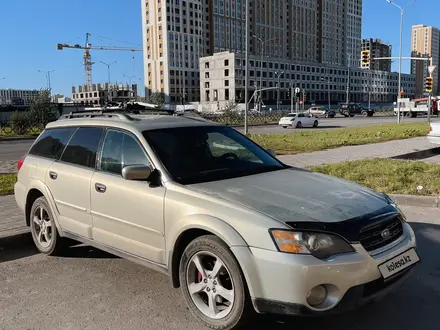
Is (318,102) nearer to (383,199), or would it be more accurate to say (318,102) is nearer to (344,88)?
(344,88)

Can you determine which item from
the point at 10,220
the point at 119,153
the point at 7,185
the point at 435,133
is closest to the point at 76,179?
the point at 119,153

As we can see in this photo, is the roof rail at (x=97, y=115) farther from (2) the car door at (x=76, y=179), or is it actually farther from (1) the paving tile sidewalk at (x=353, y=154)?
(1) the paving tile sidewalk at (x=353, y=154)

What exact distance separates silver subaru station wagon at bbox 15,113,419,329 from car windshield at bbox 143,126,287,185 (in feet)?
0.05

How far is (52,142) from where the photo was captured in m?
5.24

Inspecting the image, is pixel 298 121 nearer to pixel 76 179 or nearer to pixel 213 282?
pixel 76 179

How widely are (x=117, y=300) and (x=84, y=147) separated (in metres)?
1.71

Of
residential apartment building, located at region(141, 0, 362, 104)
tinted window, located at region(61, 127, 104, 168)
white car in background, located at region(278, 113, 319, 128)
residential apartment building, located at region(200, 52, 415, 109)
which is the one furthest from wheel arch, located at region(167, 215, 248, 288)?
residential apartment building, located at region(141, 0, 362, 104)

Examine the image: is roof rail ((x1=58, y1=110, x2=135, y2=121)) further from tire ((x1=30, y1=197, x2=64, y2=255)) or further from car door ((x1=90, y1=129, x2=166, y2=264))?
tire ((x1=30, y1=197, x2=64, y2=255))

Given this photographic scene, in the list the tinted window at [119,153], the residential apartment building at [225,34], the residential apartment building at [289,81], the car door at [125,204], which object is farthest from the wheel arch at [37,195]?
the residential apartment building at [225,34]

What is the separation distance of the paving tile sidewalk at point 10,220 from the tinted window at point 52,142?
1.04 metres

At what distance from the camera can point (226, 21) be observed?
156 metres

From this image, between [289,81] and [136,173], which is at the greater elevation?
[289,81]

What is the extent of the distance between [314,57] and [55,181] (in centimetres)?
17744

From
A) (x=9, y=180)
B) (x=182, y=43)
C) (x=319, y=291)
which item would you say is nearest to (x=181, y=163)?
(x=319, y=291)
